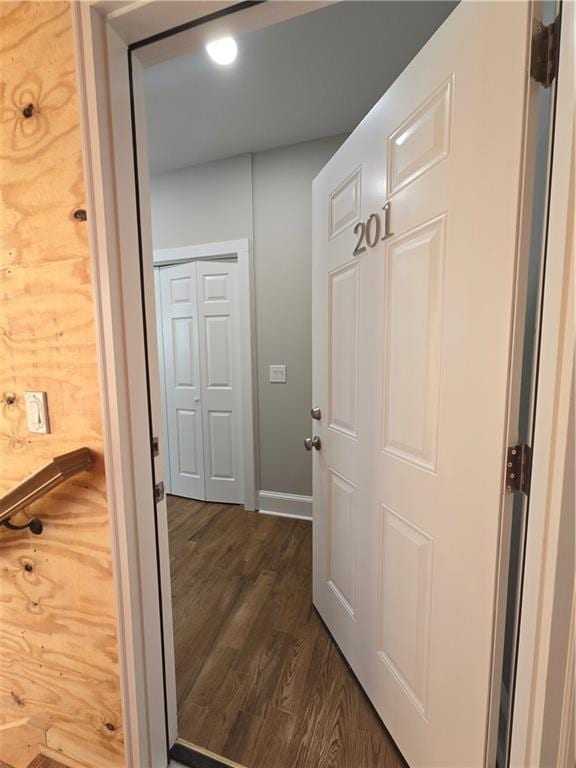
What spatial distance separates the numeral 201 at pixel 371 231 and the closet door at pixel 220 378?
159 centimetres

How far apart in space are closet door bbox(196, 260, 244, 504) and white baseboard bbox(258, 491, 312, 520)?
23cm

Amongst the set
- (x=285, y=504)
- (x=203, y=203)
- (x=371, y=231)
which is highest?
(x=203, y=203)

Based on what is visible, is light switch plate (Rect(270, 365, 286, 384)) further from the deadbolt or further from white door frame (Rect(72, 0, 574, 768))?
white door frame (Rect(72, 0, 574, 768))

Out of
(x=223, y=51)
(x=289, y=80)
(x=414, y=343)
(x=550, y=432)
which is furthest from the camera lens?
(x=289, y=80)

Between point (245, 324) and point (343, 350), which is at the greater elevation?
point (245, 324)

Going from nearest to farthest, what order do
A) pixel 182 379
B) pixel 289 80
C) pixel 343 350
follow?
1. pixel 343 350
2. pixel 289 80
3. pixel 182 379

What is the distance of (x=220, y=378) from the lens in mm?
2742

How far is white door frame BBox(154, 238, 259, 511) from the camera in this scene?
250 cm

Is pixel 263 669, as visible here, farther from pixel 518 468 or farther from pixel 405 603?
pixel 518 468

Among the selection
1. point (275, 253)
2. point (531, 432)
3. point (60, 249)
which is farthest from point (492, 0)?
point (275, 253)

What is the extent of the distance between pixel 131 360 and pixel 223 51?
5.21 feet

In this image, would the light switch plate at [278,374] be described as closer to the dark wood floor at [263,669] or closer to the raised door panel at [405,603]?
the dark wood floor at [263,669]

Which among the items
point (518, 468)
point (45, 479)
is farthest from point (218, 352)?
point (518, 468)

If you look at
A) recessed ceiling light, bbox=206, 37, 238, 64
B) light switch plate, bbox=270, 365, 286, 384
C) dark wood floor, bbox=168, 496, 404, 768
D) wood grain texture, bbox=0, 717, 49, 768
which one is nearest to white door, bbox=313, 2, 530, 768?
dark wood floor, bbox=168, 496, 404, 768
